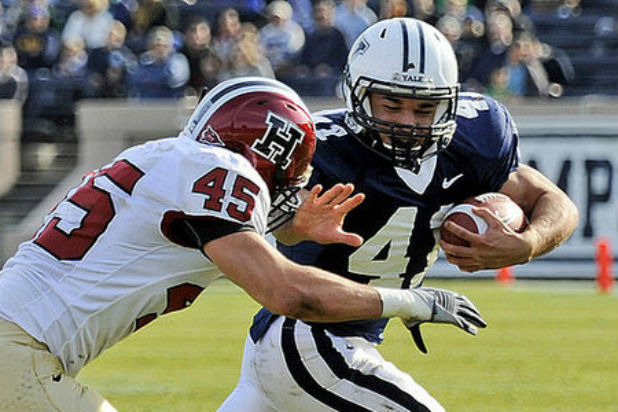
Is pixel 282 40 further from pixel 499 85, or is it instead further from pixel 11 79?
pixel 11 79

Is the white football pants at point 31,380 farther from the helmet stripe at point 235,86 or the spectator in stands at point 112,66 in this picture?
the spectator in stands at point 112,66

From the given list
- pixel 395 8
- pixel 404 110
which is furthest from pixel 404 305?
pixel 395 8

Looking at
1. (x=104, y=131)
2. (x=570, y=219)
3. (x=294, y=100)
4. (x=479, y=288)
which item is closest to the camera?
(x=294, y=100)

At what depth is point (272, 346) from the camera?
429 cm

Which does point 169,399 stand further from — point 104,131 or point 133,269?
point 104,131

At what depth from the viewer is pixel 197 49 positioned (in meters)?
14.8

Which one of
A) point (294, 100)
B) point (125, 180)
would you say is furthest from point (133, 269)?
point (294, 100)

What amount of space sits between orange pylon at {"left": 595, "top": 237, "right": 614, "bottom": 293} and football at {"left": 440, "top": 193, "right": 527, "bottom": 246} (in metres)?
8.56

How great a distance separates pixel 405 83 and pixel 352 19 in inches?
415

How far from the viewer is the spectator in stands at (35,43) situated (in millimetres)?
15648

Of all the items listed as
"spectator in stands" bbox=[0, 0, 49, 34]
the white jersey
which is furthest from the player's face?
"spectator in stands" bbox=[0, 0, 49, 34]

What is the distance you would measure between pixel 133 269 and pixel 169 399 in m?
3.71

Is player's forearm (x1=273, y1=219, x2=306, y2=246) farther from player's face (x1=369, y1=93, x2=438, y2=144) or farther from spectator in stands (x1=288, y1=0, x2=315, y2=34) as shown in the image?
spectator in stands (x1=288, y1=0, x2=315, y2=34)

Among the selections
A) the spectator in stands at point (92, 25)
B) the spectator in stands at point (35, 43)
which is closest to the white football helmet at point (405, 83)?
the spectator in stands at point (92, 25)
